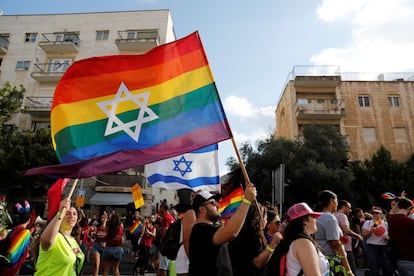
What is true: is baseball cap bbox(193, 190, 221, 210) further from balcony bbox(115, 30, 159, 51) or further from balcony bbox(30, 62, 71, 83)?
balcony bbox(30, 62, 71, 83)

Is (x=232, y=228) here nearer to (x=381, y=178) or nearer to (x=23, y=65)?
(x=381, y=178)

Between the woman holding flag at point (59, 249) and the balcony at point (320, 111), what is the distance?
28052 millimetres

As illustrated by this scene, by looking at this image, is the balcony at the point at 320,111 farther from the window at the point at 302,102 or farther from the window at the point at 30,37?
the window at the point at 30,37

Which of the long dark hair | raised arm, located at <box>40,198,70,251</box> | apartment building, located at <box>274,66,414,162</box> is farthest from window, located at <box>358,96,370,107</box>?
raised arm, located at <box>40,198,70,251</box>

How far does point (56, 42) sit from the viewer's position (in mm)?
28328

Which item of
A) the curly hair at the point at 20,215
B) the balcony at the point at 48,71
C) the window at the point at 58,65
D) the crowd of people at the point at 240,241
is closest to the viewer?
the crowd of people at the point at 240,241

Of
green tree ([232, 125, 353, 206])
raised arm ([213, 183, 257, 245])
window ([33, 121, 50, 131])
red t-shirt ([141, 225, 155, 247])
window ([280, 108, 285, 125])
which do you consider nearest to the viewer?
raised arm ([213, 183, 257, 245])

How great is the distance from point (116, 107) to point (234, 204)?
3365 millimetres

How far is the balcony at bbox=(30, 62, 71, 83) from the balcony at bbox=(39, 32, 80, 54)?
1440 mm

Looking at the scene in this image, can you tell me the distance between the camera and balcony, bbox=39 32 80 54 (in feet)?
92.8

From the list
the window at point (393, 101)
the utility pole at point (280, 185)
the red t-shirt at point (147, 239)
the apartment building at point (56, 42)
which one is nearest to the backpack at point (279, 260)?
the utility pole at point (280, 185)

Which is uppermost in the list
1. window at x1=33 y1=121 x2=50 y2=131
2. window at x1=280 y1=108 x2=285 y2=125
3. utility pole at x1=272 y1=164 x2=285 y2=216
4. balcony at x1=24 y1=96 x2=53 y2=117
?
window at x1=280 y1=108 x2=285 y2=125

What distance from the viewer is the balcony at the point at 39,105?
86.4 ft

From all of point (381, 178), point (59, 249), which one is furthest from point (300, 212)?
point (381, 178)
